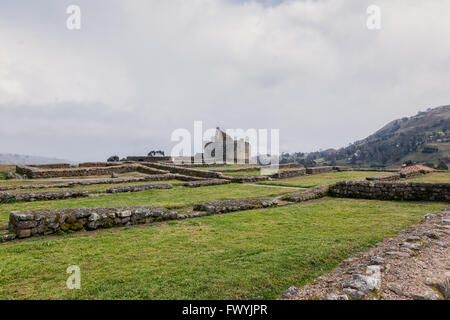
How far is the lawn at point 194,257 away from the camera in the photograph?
441 centimetres

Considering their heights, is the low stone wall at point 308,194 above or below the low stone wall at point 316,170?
below

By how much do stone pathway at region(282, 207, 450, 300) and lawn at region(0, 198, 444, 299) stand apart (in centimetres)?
40

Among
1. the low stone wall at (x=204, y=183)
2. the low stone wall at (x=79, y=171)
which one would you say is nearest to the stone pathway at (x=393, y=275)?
the low stone wall at (x=204, y=183)

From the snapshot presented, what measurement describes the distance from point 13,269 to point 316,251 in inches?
235

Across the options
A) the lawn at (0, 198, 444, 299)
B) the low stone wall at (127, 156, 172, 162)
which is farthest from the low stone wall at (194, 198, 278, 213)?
the low stone wall at (127, 156, 172, 162)

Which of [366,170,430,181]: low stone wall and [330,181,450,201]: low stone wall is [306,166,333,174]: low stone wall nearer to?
[366,170,430,181]: low stone wall

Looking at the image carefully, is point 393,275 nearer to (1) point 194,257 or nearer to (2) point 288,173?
→ (1) point 194,257

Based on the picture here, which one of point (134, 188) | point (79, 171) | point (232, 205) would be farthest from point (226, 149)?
point (232, 205)

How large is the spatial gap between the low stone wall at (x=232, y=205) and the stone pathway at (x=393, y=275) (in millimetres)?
5642

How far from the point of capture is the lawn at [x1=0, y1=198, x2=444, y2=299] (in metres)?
4.41

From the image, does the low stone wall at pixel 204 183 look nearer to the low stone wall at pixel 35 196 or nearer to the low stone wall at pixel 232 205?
the low stone wall at pixel 35 196

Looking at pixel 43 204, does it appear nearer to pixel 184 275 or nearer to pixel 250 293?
pixel 184 275

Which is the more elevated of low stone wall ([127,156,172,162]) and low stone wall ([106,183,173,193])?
low stone wall ([127,156,172,162])
